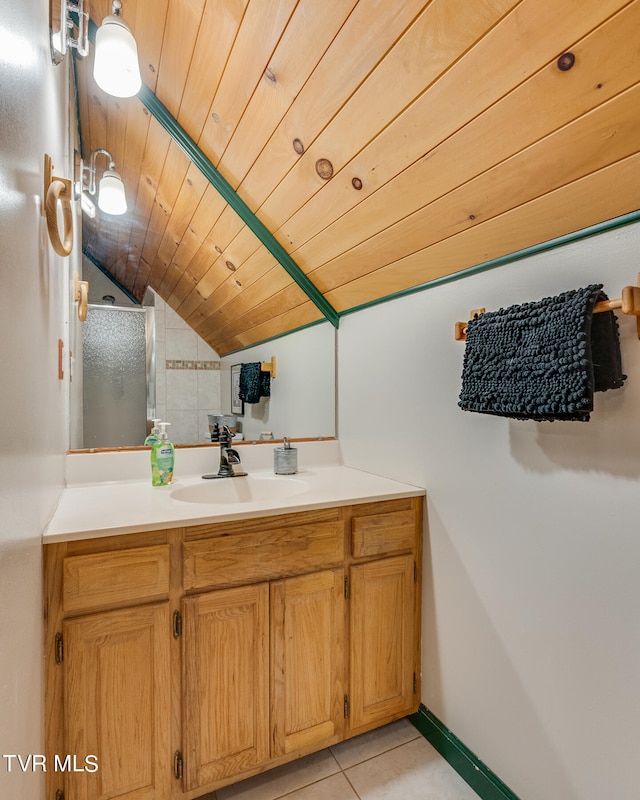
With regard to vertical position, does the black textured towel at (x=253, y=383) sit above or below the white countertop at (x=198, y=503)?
above

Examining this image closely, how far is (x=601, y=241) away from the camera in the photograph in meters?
0.97

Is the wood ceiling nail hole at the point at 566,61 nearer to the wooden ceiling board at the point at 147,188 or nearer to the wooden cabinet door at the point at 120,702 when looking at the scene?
the wooden ceiling board at the point at 147,188

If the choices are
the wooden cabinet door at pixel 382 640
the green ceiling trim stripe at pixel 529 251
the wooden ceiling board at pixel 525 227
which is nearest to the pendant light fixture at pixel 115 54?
the wooden ceiling board at pixel 525 227

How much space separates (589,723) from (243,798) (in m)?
1.02

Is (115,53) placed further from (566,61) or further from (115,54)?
(566,61)

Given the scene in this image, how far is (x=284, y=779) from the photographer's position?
1353 mm

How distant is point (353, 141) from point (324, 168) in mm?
153

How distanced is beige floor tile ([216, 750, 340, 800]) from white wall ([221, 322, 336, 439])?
119 cm

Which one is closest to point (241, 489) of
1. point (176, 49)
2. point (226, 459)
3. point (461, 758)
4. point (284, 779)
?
point (226, 459)

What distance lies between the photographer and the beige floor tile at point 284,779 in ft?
4.26

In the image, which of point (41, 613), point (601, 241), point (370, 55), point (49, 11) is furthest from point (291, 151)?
point (41, 613)

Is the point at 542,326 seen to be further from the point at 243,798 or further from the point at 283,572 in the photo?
the point at 243,798

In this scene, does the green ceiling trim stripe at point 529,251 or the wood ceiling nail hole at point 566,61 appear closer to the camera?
the wood ceiling nail hole at point 566,61

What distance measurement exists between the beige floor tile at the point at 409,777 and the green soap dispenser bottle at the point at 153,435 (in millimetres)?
1329
